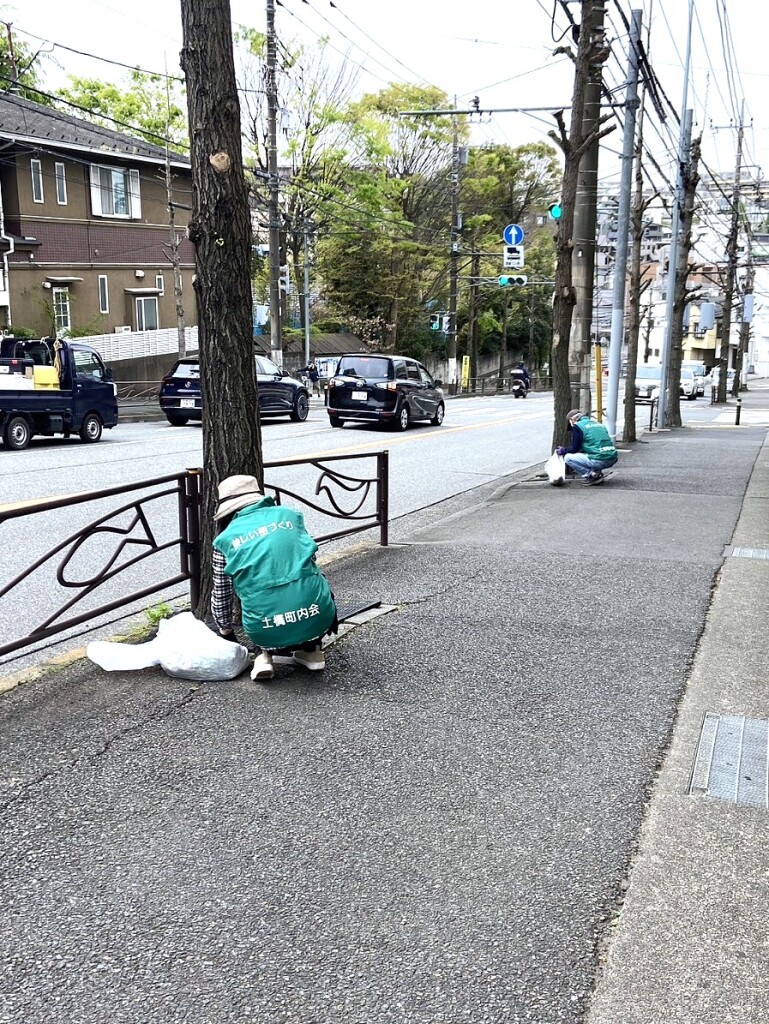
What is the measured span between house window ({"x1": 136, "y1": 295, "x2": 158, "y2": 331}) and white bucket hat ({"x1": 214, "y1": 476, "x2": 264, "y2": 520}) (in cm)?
3335

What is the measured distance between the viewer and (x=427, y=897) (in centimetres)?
302

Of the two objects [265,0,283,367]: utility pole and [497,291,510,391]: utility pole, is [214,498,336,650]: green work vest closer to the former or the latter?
[265,0,283,367]: utility pole

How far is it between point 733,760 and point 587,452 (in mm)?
9470

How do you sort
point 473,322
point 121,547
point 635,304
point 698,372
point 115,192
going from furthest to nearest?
point 473,322 → point 698,372 → point 115,192 → point 635,304 → point 121,547

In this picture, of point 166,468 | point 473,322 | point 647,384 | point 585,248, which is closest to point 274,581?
point 166,468

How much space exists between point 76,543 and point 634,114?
16627 mm

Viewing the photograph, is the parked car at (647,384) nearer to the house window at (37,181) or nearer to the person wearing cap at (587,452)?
the house window at (37,181)

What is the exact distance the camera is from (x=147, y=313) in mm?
37188

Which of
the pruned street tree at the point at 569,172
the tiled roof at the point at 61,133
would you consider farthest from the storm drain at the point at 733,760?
the tiled roof at the point at 61,133

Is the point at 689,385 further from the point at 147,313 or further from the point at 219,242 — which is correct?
the point at 219,242

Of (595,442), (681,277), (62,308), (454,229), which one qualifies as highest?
(454,229)

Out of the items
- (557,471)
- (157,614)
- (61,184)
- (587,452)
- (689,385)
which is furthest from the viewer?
(689,385)

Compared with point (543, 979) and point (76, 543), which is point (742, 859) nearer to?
point (543, 979)

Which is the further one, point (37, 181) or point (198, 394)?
point (37, 181)
